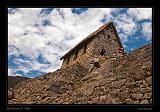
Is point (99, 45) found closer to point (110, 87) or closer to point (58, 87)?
point (58, 87)

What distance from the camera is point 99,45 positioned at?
1223 centimetres

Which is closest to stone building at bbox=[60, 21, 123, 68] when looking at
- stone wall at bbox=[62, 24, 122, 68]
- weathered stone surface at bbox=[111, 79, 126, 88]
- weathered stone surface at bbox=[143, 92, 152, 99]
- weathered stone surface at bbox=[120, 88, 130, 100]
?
stone wall at bbox=[62, 24, 122, 68]

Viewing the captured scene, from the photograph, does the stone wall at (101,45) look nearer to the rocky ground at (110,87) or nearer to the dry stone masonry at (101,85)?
the dry stone masonry at (101,85)

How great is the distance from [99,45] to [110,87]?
670cm

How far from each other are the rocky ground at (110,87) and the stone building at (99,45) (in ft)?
13.2

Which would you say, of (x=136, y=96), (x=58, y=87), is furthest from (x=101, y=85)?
(x=58, y=87)

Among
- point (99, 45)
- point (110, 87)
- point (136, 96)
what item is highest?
point (99, 45)

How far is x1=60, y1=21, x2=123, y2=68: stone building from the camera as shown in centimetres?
1202


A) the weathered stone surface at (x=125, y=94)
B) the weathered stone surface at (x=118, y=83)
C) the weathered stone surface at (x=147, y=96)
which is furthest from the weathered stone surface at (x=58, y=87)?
the weathered stone surface at (x=147, y=96)

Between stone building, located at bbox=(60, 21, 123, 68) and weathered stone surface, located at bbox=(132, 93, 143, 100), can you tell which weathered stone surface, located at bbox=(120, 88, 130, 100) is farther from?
stone building, located at bbox=(60, 21, 123, 68)
